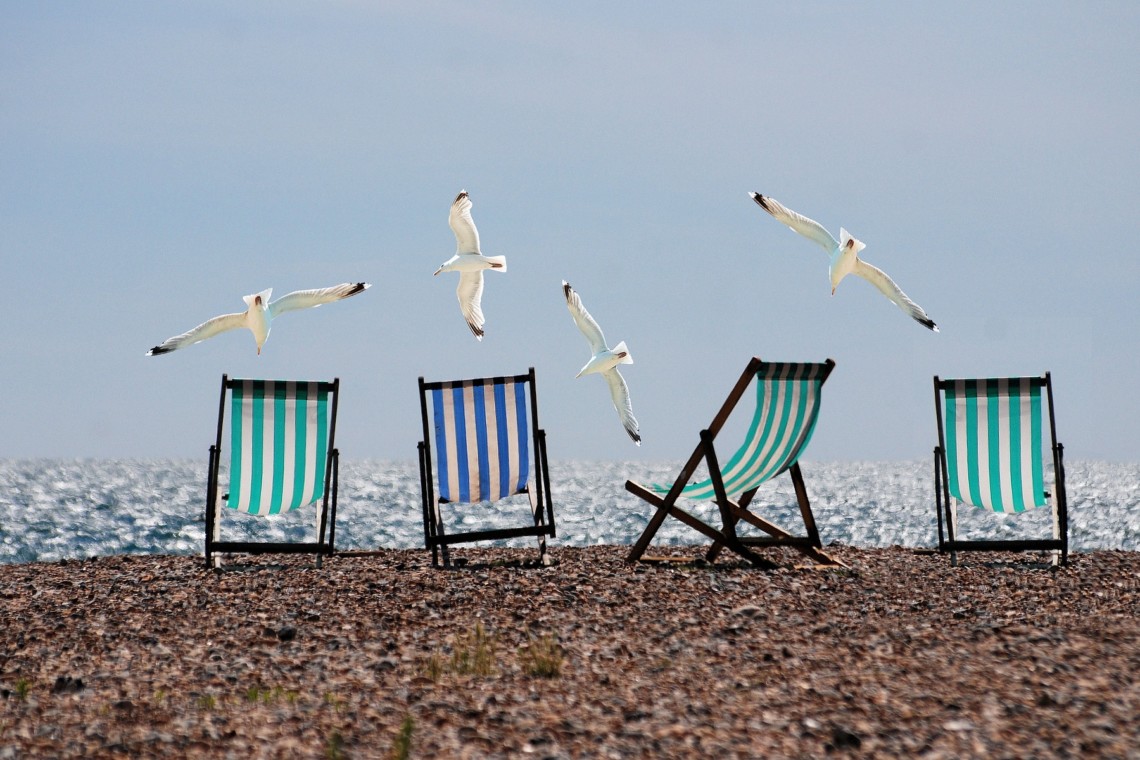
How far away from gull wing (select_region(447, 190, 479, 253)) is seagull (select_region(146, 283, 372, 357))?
3.35ft

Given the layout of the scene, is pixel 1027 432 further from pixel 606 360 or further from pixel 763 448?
pixel 606 360

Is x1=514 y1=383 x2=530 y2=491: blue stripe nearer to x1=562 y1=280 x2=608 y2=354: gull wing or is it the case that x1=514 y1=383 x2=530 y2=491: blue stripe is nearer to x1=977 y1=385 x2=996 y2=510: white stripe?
x1=562 y1=280 x2=608 y2=354: gull wing

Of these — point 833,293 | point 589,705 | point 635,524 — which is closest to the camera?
point 589,705

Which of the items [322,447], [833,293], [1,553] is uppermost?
[833,293]

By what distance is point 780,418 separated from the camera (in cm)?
655

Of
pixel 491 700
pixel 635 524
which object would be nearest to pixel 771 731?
pixel 491 700

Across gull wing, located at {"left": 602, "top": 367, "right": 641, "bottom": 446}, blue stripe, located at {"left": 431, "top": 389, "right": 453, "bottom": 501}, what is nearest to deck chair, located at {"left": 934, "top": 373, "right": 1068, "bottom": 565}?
gull wing, located at {"left": 602, "top": 367, "right": 641, "bottom": 446}

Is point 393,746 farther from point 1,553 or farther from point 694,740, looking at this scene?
point 1,553

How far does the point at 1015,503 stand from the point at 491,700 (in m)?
4.67

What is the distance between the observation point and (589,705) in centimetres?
358

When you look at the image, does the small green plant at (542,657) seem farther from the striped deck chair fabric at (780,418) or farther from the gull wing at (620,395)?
the gull wing at (620,395)

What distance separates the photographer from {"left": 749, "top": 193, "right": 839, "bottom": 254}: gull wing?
283 inches

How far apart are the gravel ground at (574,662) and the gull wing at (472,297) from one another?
6.07 feet

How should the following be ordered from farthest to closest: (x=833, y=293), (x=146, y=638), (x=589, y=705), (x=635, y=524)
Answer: (x=635, y=524), (x=833, y=293), (x=146, y=638), (x=589, y=705)
